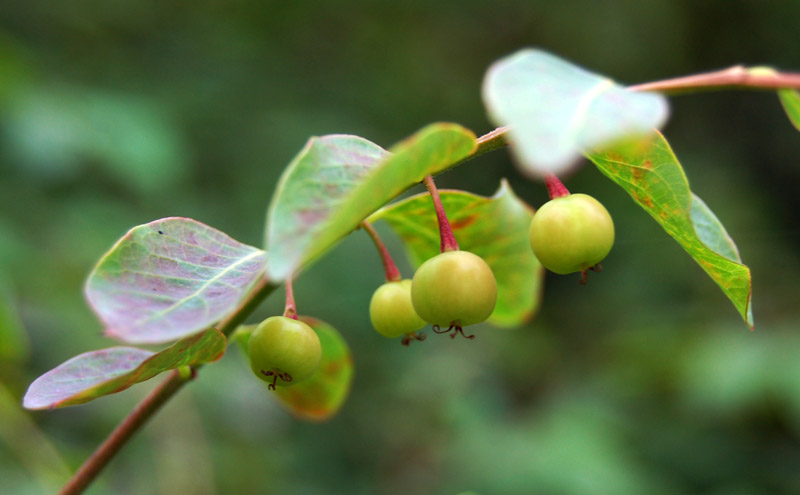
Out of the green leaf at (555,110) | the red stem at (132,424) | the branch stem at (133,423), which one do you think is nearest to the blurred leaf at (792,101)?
the green leaf at (555,110)

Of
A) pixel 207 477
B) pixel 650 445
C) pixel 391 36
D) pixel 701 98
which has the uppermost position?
pixel 391 36

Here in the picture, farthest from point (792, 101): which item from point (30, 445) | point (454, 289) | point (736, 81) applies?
point (30, 445)

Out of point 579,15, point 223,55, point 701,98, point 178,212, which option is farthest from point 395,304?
point 701,98

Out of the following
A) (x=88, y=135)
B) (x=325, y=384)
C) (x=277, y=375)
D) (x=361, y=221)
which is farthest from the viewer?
(x=88, y=135)

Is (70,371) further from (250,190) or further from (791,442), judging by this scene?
(250,190)

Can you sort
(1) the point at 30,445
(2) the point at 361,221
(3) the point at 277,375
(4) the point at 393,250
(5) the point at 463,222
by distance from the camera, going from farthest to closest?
(4) the point at 393,250 < (1) the point at 30,445 < (5) the point at 463,222 < (3) the point at 277,375 < (2) the point at 361,221

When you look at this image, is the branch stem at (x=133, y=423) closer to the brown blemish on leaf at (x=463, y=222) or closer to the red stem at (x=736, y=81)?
the brown blemish on leaf at (x=463, y=222)

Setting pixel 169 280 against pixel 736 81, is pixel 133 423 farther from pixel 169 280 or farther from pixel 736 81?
pixel 736 81
